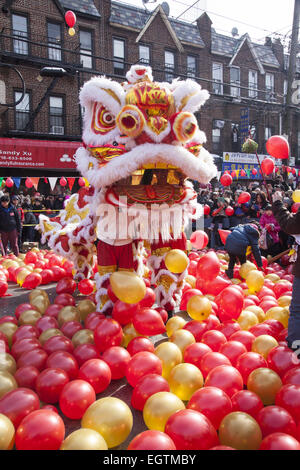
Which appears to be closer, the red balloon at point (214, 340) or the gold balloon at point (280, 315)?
the red balloon at point (214, 340)

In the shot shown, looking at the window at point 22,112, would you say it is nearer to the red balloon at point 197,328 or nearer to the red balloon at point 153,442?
the red balloon at point 197,328

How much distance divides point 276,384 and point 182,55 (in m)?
20.4

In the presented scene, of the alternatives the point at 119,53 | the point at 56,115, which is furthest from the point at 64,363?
the point at 119,53

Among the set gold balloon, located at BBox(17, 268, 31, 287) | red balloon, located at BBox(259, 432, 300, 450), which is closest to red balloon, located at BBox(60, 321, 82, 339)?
red balloon, located at BBox(259, 432, 300, 450)

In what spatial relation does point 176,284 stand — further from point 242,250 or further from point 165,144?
point 242,250

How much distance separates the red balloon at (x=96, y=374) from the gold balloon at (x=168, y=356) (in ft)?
1.25

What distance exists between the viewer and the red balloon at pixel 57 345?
268 cm

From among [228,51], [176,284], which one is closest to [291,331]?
[176,284]

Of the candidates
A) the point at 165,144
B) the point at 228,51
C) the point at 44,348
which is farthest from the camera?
the point at 228,51

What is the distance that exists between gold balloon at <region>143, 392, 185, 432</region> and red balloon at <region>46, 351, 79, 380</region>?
0.63 m

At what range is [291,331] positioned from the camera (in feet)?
8.94

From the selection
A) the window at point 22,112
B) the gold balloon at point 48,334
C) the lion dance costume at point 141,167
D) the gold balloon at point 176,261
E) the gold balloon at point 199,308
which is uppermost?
the window at point 22,112

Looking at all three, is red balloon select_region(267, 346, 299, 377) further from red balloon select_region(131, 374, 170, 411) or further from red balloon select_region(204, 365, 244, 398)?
red balloon select_region(131, 374, 170, 411)

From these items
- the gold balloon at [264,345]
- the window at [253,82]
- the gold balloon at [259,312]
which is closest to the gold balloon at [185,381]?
the gold balloon at [264,345]
